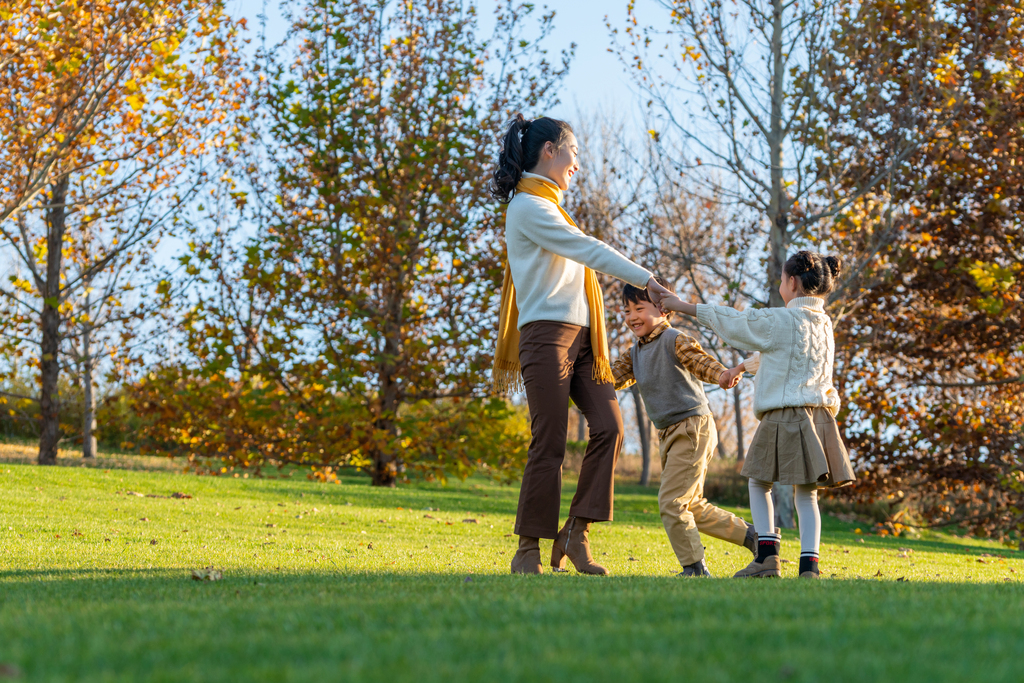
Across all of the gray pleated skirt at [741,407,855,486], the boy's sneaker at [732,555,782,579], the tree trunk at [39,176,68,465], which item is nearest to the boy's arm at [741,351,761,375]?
the gray pleated skirt at [741,407,855,486]

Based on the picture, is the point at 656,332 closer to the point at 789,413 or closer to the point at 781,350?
the point at 781,350

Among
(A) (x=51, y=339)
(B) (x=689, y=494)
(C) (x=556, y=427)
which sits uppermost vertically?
(A) (x=51, y=339)

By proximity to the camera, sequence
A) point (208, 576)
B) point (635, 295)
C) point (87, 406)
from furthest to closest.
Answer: point (87, 406) < point (635, 295) < point (208, 576)

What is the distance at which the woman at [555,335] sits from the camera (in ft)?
13.5

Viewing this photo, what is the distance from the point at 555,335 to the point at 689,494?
1.18 metres

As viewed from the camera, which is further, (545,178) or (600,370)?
(545,178)

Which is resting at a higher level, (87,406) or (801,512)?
(87,406)

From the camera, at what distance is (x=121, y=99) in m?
→ 12.4

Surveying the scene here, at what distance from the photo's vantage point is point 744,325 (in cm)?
439

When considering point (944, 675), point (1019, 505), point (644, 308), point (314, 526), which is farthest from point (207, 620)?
point (1019, 505)

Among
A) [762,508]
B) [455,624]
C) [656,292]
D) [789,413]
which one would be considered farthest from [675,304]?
[455,624]

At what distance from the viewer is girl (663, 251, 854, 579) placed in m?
4.25

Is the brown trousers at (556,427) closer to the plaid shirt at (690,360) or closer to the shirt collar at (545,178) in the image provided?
the plaid shirt at (690,360)

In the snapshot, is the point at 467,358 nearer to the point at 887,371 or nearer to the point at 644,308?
the point at 887,371
